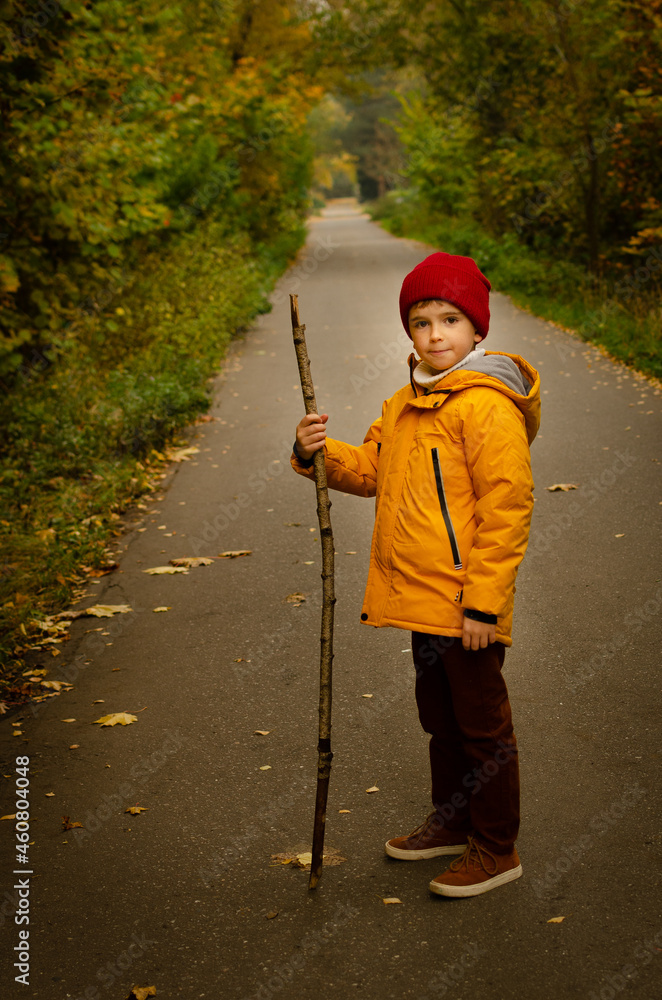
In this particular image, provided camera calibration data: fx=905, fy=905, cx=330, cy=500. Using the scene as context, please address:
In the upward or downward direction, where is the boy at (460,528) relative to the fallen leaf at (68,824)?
upward

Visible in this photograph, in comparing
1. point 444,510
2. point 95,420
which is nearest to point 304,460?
point 444,510

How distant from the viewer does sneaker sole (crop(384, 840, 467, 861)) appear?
304 centimetres

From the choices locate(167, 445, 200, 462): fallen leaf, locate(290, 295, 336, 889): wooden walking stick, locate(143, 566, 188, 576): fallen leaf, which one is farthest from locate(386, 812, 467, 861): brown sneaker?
locate(167, 445, 200, 462): fallen leaf

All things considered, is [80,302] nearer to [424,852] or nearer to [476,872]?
[424,852]

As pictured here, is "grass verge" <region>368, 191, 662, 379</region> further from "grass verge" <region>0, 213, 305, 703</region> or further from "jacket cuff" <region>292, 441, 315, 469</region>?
"jacket cuff" <region>292, 441, 315, 469</region>

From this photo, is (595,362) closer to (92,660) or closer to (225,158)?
(92,660)

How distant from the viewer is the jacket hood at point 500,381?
8.99 feet

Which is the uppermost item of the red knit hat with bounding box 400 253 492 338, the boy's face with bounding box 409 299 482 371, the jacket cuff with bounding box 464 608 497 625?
the red knit hat with bounding box 400 253 492 338

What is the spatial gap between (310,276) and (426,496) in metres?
20.2

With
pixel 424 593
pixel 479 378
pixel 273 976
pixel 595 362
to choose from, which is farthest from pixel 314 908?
pixel 595 362

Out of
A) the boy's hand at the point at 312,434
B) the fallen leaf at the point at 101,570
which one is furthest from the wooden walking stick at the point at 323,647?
the fallen leaf at the point at 101,570

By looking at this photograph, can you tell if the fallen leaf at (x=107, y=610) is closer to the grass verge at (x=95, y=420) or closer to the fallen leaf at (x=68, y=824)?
the grass verge at (x=95, y=420)

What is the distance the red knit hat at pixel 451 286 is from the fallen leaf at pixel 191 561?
346cm

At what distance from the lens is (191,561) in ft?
19.8
